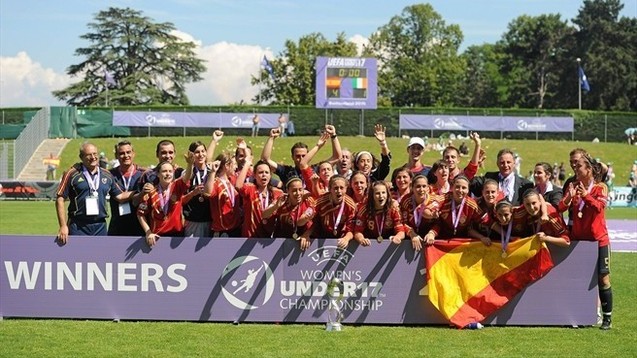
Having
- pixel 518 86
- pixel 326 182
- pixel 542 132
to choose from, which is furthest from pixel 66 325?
pixel 518 86

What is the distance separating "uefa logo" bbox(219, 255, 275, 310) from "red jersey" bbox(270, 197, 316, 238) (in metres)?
0.43

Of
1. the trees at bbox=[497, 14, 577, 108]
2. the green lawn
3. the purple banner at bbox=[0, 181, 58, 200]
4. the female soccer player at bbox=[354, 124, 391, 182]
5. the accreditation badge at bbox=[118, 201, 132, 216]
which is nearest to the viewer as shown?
the green lawn

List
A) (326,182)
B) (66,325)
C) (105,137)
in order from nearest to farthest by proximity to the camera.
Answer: (66,325), (326,182), (105,137)

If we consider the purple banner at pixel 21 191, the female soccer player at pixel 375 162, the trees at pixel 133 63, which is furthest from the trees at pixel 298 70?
the female soccer player at pixel 375 162

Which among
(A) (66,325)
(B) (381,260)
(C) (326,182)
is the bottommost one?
(A) (66,325)

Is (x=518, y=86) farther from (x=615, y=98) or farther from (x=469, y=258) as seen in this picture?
(x=469, y=258)

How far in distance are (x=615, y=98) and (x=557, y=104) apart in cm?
605

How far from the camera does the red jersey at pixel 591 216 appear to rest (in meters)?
8.48

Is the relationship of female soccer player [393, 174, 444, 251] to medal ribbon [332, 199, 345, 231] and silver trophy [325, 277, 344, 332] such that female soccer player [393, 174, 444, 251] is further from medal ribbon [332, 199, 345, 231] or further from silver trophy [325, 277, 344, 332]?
silver trophy [325, 277, 344, 332]

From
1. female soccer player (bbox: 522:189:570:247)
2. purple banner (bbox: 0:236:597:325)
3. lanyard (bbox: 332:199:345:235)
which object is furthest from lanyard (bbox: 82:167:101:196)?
female soccer player (bbox: 522:189:570:247)

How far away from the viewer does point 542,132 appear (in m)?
52.9

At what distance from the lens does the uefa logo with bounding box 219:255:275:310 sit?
883cm

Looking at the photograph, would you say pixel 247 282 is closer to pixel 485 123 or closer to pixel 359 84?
pixel 359 84

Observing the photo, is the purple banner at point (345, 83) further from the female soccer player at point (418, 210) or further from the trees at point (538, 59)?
the trees at point (538, 59)
